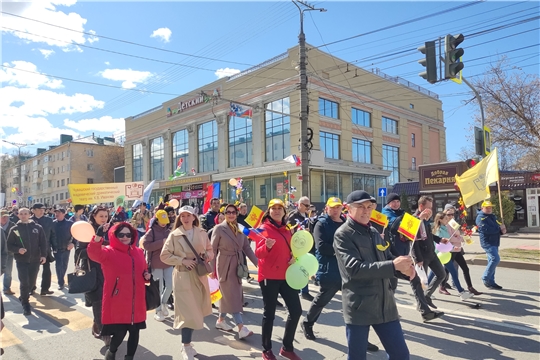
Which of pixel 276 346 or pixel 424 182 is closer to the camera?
pixel 276 346

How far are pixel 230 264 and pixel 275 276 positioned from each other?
1.12m

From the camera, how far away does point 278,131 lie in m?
29.9

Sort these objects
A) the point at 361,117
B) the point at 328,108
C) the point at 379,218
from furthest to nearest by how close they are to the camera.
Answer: the point at 361,117, the point at 328,108, the point at 379,218

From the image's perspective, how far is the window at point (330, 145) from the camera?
97.3 feet

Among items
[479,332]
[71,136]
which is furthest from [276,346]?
[71,136]

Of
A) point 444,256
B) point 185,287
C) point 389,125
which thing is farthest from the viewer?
point 389,125

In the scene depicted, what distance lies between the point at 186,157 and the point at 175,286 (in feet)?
116

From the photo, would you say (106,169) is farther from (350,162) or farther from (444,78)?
(444,78)

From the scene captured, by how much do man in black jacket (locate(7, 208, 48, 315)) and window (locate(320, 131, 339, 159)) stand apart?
23.7 metres

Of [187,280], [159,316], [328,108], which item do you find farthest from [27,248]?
[328,108]

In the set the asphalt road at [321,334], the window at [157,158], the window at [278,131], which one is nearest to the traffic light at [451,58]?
the asphalt road at [321,334]

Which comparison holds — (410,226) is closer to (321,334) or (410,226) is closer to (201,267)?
(321,334)

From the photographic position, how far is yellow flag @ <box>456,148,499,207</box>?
7697 millimetres

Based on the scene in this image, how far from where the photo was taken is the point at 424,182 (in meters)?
27.2
